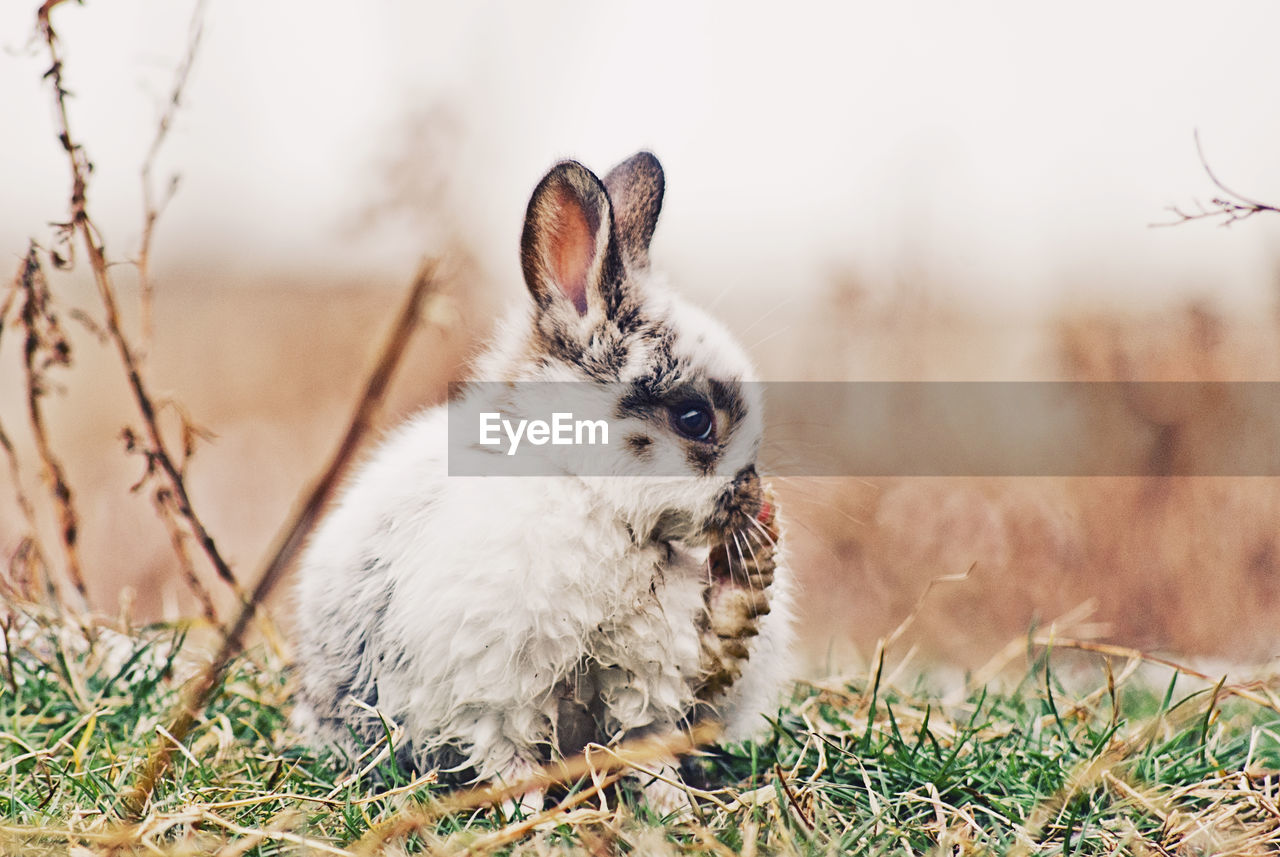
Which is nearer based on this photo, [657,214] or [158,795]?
[158,795]

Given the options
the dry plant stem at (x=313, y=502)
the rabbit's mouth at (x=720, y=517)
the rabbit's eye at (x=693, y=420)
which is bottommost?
the rabbit's mouth at (x=720, y=517)

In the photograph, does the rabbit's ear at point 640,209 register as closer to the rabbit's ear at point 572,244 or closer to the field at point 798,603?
the rabbit's ear at point 572,244

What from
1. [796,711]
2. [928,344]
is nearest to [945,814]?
[796,711]

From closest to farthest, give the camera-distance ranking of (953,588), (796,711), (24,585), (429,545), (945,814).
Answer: (945,814)
(429,545)
(796,711)
(24,585)
(953,588)

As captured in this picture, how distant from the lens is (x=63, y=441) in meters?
6.29

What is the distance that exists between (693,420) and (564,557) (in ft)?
1.53

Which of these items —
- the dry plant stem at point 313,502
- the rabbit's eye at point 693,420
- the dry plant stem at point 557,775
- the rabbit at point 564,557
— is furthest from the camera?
the rabbit's eye at point 693,420

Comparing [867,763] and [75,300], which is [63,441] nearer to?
[75,300]

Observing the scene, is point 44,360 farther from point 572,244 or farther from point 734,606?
point 734,606

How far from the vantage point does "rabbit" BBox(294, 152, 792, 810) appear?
2408mm

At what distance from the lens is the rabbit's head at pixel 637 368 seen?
2473 mm

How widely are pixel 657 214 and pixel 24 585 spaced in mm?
2720

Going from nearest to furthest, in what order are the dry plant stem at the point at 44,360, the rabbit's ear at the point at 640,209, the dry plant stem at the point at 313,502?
the dry plant stem at the point at 313,502 < the rabbit's ear at the point at 640,209 < the dry plant stem at the point at 44,360

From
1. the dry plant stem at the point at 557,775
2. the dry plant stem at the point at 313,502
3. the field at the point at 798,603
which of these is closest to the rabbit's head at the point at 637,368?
the field at the point at 798,603
